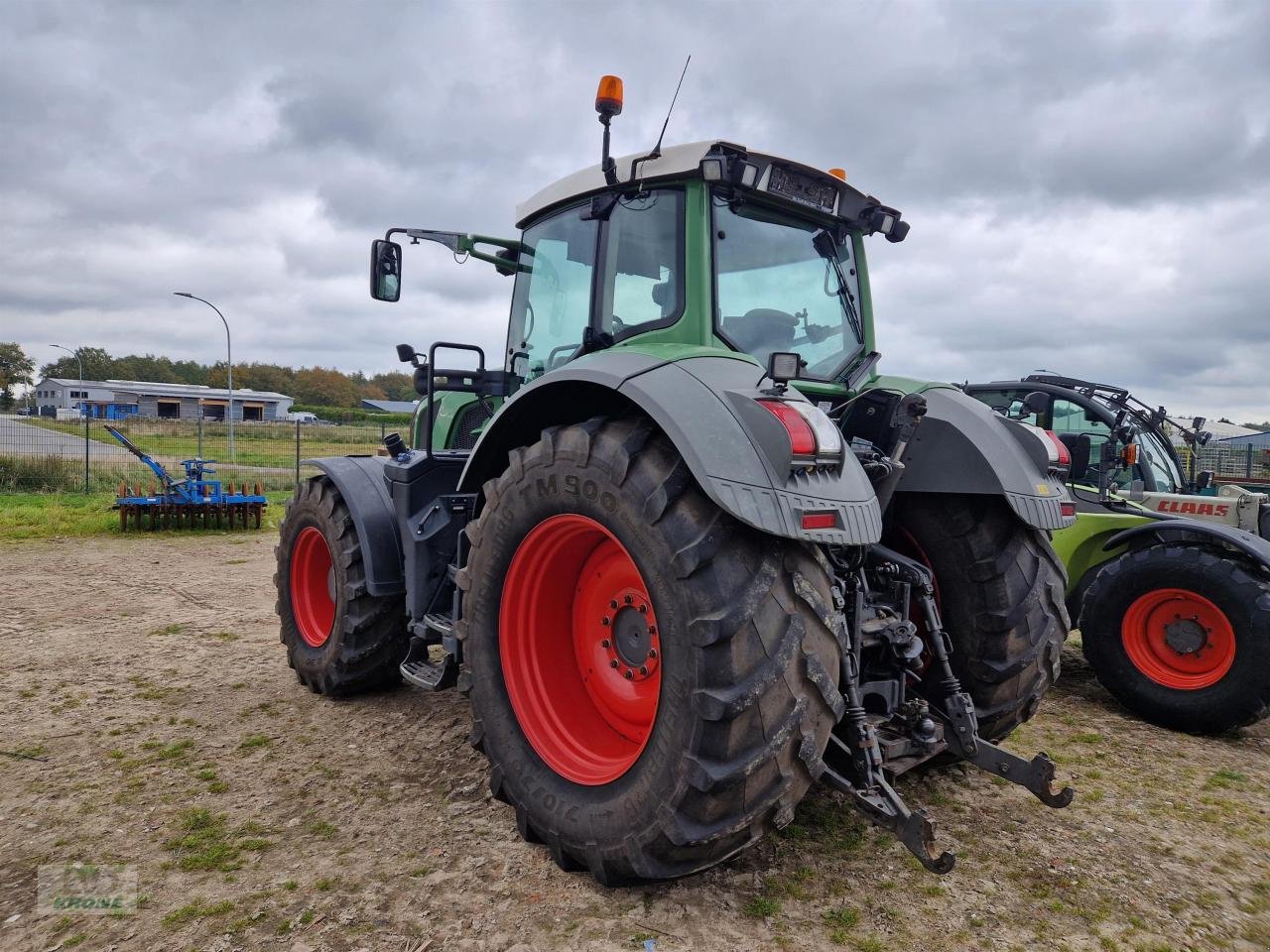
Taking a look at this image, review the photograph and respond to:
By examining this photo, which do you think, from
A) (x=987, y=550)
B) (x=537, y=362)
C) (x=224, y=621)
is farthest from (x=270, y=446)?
(x=987, y=550)

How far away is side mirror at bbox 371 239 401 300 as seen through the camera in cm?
386

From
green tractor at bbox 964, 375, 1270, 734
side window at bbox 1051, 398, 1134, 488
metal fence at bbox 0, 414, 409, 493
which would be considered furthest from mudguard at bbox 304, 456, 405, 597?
metal fence at bbox 0, 414, 409, 493

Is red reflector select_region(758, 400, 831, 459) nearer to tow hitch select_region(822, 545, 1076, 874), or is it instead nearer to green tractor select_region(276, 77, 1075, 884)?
green tractor select_region(276, 77, 1075, 884)

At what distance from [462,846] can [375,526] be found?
1.80 m

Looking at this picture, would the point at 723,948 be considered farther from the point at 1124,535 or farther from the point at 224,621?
the point at 224,621

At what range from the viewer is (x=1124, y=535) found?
16.3 feet

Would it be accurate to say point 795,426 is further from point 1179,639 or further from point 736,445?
point 1179,639

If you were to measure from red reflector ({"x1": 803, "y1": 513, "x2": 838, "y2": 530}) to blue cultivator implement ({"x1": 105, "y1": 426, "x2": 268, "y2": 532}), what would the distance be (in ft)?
35.7

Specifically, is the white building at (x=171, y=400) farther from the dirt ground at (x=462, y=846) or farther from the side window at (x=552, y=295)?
the side window at (x=552, y=295)

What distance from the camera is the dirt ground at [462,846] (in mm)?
2293

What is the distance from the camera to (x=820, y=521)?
2205 millimetres

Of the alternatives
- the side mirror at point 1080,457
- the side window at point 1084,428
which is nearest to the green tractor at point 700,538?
the side mirror at point 1080,457

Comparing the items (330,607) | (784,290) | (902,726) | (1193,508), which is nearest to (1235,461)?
(1193,508)

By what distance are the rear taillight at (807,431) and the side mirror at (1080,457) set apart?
420 cm
